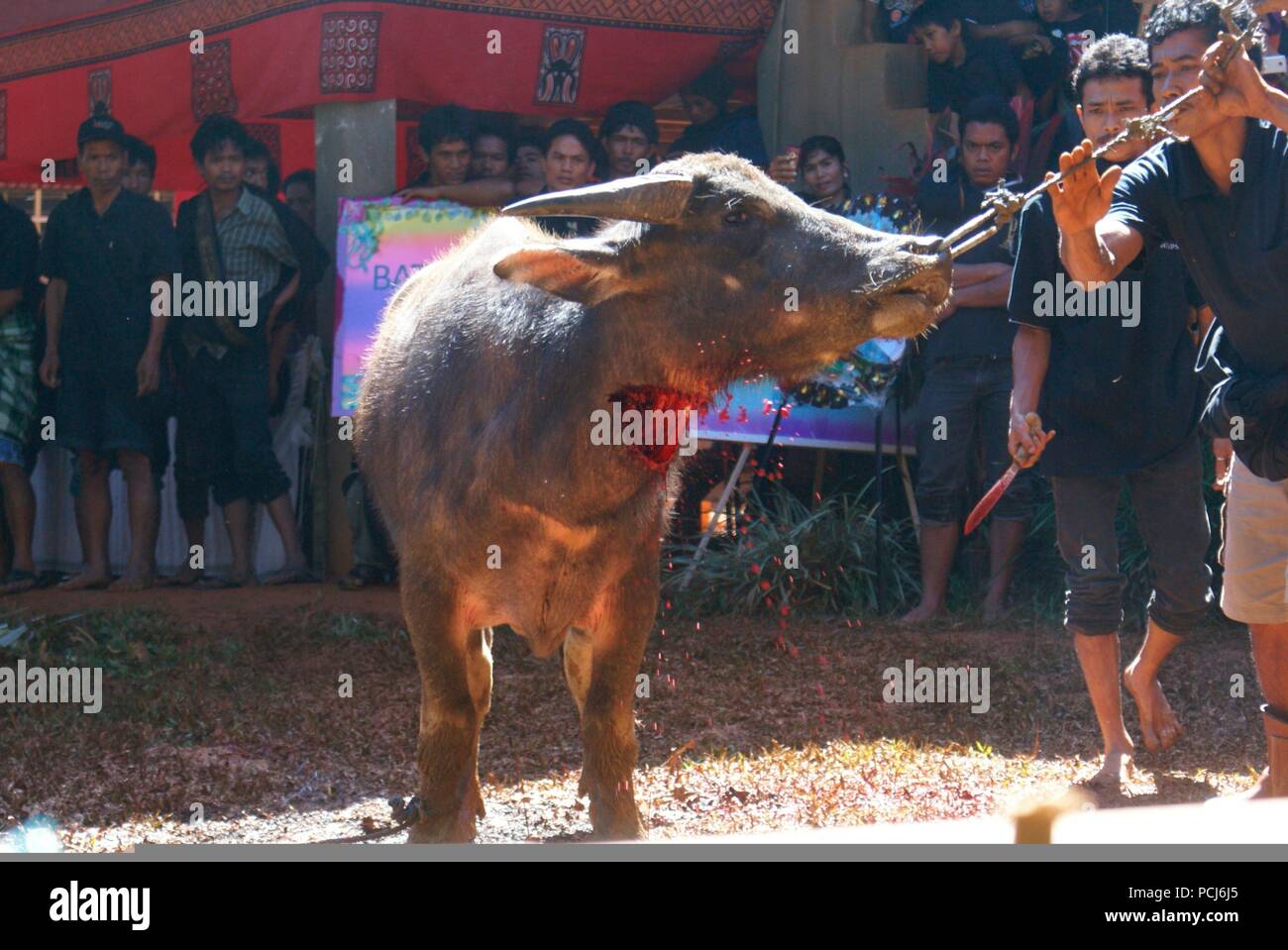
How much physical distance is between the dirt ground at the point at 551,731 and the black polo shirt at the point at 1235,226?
181 cm

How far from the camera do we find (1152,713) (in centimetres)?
574

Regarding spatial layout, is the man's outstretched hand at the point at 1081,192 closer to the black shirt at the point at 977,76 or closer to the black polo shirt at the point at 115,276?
the black shirt at the point at 977,76

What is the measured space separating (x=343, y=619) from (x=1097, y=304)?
438cm

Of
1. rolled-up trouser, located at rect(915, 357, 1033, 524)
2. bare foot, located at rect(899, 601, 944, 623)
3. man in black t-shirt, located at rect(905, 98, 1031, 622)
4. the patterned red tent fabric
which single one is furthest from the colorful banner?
bare foot, located at rect(899, 601, 944, 623)

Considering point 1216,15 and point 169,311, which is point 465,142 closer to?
point 169,311

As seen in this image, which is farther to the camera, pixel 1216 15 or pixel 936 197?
pixel 936 197

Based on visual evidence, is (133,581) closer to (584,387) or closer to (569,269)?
(584,387)

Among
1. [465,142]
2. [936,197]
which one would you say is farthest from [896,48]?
[465,142]

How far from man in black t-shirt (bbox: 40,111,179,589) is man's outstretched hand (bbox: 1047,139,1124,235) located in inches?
251

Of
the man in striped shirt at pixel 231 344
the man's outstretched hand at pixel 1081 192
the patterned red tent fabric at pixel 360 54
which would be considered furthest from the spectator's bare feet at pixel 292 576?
the man's outstretched hand at pixel 1081 192

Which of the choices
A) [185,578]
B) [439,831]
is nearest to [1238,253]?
[439,831]

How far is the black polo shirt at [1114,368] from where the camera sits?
5430 millimetres

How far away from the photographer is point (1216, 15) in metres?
5.19

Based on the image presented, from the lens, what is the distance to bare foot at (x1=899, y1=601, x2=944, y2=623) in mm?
7914
